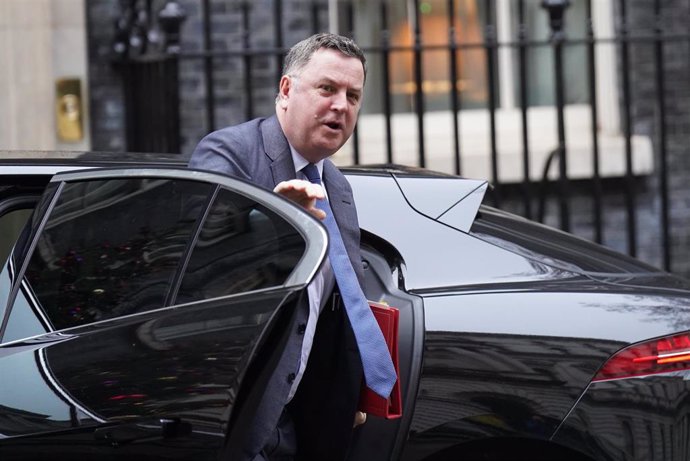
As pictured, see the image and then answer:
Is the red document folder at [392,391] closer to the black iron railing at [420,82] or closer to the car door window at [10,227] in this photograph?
the car door window at [10,227]

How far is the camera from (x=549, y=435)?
11.8 ft

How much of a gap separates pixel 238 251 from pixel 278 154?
0.43 metres

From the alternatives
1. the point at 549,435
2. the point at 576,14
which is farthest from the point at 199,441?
the point at 576,14

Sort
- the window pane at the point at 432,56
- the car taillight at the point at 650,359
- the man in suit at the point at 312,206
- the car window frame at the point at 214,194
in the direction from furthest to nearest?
1. the window pane at the point at 432,56
2. the car taillight at the point at 650,359
3. the man in suit at the point at 312,206
4. the car window frame at the point at 214,194

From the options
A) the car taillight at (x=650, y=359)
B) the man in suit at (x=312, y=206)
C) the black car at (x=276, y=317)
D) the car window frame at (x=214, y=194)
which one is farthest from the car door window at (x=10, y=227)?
the car taillight at (x=650, y=359)

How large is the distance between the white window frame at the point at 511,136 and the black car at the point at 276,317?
4277mm

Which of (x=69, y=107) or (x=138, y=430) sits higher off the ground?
(x=69, y=107)

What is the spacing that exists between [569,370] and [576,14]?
227 inches

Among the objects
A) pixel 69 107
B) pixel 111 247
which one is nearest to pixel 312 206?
pixel 111 247

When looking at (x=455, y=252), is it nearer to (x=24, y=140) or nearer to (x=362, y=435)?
(x=362, y=435)

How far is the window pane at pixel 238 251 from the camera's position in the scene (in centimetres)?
283

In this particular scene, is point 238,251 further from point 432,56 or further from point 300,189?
point 432,56

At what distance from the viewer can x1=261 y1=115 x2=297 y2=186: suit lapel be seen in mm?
3236

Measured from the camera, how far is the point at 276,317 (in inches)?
111
